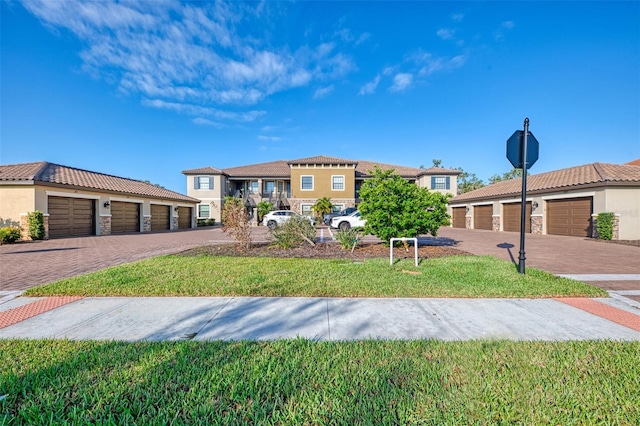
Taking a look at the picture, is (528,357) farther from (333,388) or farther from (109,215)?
(109,215)

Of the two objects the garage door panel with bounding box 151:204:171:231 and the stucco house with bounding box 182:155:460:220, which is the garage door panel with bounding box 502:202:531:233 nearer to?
the stucco house with bounding box 182:155:460:220

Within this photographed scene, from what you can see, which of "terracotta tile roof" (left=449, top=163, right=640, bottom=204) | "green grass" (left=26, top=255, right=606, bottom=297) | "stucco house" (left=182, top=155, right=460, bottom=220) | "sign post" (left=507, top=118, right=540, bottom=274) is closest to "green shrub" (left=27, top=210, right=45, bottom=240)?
"green grass" (left=26, top=255, right=606, bottom=297)

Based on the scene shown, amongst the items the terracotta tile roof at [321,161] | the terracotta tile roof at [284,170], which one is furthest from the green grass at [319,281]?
the terracotta tile roof at [321,161]

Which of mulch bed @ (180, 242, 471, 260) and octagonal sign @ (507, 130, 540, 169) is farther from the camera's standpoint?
mulch bed @ (180, 242, 471, 260)

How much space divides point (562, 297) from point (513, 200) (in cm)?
1861

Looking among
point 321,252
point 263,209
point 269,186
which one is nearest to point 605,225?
point 321,252

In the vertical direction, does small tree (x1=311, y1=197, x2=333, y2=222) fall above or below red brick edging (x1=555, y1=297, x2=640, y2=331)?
above

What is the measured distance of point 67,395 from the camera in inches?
89.5

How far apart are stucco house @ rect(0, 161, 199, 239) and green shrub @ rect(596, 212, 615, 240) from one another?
93.7 ft

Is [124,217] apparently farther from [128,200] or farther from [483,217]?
[483,217]

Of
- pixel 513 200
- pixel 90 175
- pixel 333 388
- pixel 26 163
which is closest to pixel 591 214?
pixel 513 200

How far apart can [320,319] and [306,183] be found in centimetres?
2713

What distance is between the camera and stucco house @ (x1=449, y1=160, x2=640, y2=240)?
14.4 metres

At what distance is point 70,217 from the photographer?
15.6 m
